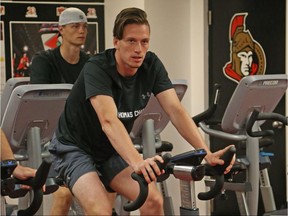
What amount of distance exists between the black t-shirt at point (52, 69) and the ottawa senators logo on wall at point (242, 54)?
197cm

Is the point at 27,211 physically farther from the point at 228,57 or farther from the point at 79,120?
the point at 228,57

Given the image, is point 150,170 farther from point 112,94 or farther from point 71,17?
point 71,17

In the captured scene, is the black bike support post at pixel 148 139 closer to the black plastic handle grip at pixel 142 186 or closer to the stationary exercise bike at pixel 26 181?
the stationary exercise bike at pixel 26 181

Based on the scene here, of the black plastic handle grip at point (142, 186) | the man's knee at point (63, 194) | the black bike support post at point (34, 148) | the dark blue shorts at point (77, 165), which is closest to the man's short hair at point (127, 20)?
the dark blue shorts at point (77, 165)

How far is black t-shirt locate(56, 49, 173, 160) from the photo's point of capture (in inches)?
132

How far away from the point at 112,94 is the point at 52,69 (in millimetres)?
1415

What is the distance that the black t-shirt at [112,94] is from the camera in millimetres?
3348

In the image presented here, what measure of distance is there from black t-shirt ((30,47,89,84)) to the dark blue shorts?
1.04 metres

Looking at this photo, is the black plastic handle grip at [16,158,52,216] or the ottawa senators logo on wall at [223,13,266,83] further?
the ottawa senators logo on wall at [223,13,266,83]

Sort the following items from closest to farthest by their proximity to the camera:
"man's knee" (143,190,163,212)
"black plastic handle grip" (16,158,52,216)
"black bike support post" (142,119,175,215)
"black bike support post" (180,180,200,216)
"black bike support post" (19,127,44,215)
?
"black plastic handle grip" (16,158,52,216) → "black bike support post" (180,180,200,216) → "man's knee" (143,190,163,212) → "black bike support post" (19,127,44,215) → "black bike support post" (142,119,175,215)

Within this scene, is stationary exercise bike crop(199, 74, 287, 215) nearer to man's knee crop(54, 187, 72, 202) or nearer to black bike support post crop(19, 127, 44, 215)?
man's knee crop(54, 187, 72, 202)

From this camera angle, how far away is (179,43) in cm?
595

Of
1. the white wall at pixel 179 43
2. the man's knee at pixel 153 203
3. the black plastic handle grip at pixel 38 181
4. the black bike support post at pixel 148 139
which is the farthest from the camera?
the white wall at pixel 179 43

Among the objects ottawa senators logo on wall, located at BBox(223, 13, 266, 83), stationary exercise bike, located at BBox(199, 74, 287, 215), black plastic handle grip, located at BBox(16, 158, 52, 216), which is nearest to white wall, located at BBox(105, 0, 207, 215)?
ottawa senators logo on wall, located at BBox(223, 13, 266, 83)
